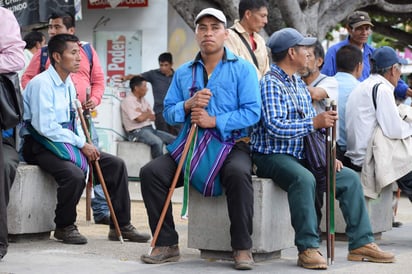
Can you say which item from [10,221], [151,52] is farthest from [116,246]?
[151,52]

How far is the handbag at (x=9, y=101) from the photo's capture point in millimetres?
7457

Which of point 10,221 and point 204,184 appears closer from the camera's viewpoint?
point 204,184

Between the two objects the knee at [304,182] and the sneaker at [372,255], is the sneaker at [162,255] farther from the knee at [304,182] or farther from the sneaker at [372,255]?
the sneaker at [372,255]

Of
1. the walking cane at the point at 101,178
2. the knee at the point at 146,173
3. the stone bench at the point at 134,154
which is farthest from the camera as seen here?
the stone bench at the point at 134,154

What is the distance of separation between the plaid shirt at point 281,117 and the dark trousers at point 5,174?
1938mm

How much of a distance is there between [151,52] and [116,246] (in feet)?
29.0

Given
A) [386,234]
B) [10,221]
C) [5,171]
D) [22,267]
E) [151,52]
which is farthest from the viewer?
[151,52]

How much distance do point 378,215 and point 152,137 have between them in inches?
252

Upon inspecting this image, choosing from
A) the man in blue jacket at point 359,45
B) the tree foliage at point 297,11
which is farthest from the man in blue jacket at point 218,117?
the tree foliage at point 297,11

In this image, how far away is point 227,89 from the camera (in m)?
7.66

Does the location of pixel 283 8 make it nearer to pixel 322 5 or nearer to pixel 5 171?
pixel 322 5

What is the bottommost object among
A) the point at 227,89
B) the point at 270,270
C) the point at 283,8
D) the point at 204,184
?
the point at 270,270

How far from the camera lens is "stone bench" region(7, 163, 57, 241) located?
8539mm

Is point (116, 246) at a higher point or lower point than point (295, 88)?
lower
